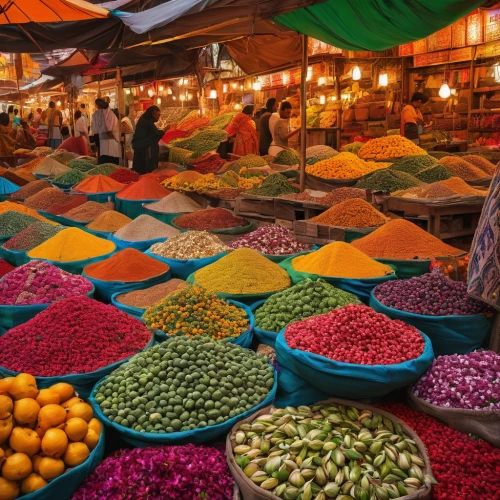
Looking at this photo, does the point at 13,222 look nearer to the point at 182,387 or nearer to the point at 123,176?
the point at 123,176

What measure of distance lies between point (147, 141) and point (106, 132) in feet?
4.21

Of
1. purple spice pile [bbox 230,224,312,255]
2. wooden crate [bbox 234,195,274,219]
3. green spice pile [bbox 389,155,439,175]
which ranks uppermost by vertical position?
green spice pile [bbox 389,155,439,175]

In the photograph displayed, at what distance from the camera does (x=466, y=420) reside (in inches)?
75.4

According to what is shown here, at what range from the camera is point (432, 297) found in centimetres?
244

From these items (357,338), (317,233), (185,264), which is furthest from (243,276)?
(357,338)

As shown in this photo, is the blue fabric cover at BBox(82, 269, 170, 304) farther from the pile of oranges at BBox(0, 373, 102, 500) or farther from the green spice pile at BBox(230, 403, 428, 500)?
the green spice pile at BBox(230, 403, 428, 500)

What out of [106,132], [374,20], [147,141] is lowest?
[147,141]

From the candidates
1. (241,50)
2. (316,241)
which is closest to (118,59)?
(241,50)

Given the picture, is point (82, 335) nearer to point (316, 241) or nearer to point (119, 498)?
point (119, 498)

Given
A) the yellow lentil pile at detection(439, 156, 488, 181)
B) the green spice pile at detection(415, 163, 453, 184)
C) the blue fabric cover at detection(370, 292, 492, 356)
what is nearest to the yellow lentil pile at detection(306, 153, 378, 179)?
the green spice pile at detection(415, 163, 453, 184)

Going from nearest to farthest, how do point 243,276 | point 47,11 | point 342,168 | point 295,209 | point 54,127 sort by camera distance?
point 243,276
point 295,209
point 342,168
point 47,11
point 54,127

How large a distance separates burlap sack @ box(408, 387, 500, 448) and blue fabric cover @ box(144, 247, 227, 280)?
1726mm

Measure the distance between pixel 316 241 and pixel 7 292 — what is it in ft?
5.98

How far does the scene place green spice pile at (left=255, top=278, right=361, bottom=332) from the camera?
247 cm
